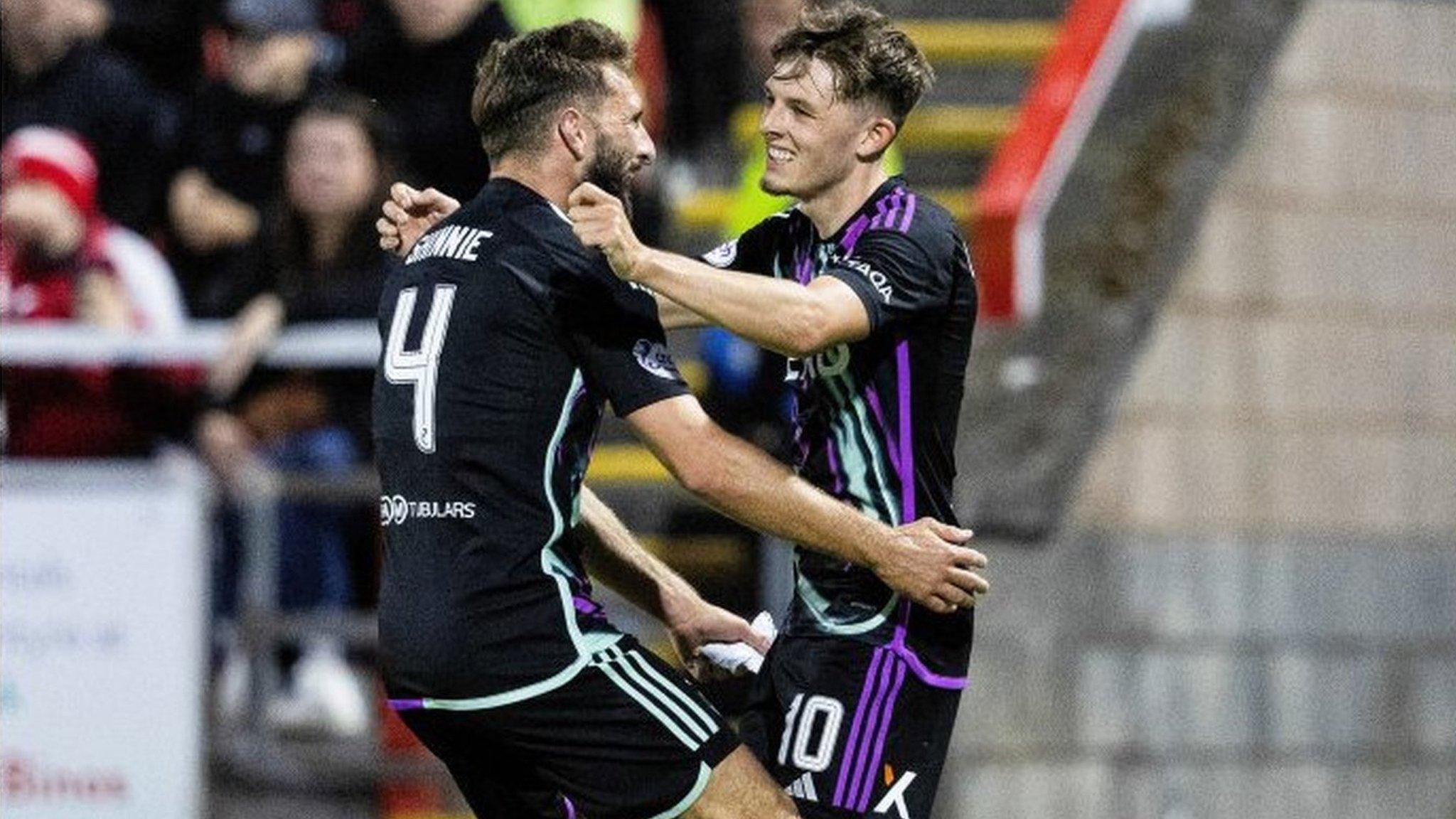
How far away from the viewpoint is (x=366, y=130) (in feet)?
36.0

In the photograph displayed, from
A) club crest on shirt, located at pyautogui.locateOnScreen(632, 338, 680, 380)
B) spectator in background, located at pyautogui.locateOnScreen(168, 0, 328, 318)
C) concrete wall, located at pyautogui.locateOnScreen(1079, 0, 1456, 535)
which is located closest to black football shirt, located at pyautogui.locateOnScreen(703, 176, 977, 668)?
club crest on shirt, located at pyautogui.locateOnScreen(632, 338, 680, 380)

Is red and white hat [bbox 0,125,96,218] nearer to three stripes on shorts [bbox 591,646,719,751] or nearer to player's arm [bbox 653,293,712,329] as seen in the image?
player's arm [bbox 653,293,712,329]

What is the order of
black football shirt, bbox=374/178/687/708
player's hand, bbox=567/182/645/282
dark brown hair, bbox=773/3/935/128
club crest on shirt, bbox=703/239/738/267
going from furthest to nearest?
club crest on shirt, bbox=703/239/738/267
dark brown hair, bbox=773/3/935/128
black football shirt, bbox=374/178/687/708
player's hand, bbox=567/182/645/282

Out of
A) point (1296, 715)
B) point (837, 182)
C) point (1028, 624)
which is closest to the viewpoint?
point (837, 182)

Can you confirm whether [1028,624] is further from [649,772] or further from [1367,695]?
[649,772]

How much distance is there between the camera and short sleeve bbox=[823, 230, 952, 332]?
6.52 m

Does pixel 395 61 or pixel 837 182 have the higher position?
pixel 837 182

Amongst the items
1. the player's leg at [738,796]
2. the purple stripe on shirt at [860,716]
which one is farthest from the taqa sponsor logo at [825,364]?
the player's leg at [738,796]

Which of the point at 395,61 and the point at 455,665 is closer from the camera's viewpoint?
the point at 455,665

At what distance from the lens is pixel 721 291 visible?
20.8 feet

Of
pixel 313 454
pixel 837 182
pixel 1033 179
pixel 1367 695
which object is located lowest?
pixel 1367 695

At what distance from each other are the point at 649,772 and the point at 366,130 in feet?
16.4

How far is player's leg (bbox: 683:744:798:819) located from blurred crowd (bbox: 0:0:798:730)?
4235 millimetres

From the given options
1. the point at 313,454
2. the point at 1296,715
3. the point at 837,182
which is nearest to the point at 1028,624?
the point at 1296,715
